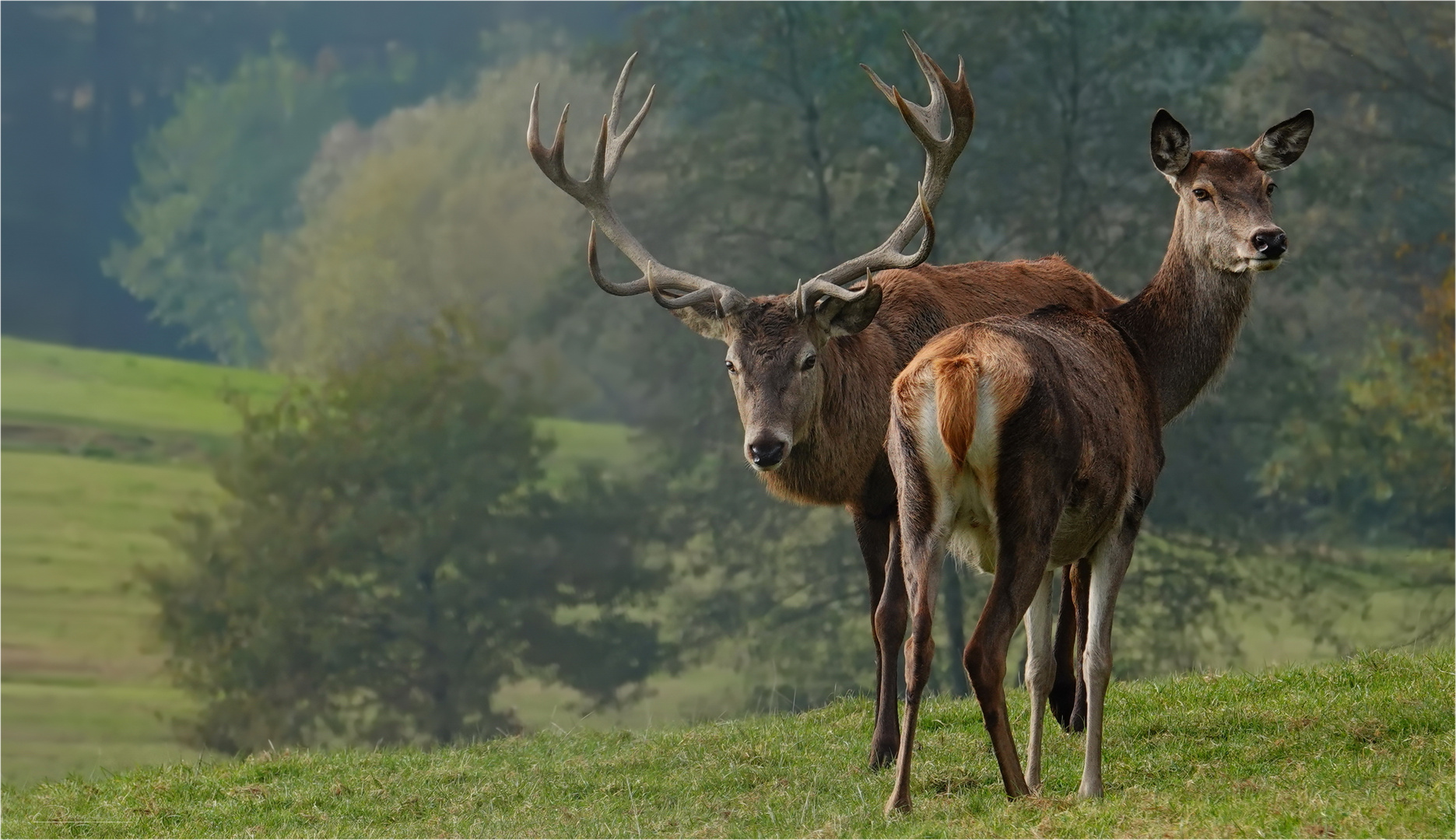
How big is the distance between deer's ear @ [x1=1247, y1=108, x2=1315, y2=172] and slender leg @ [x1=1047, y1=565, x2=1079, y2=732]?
86.2 inches

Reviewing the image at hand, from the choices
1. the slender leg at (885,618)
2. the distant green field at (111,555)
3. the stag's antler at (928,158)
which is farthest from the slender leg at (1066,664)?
the distant green field at (111,555)

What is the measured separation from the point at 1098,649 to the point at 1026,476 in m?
0.91

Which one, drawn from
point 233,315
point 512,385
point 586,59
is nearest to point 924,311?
point 586,59

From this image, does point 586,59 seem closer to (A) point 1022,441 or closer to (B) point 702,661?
(B) point 702,661

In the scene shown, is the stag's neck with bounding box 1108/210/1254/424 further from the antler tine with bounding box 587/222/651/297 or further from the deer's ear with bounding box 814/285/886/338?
the antler tine with bounding box 587/222/651/297

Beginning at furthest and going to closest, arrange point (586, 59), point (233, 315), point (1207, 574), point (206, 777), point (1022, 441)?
point (233, 315) < point (586, 59) < point (1207, 574) < point (206, 777) < point (1022, 441)

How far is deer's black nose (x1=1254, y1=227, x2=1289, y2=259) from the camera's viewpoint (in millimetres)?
7457

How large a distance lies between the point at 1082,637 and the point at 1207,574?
21.4 metres

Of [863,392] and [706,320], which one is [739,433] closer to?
[863,392]

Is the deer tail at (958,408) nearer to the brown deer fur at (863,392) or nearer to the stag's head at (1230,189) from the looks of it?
the brown deer fur at (863,392)

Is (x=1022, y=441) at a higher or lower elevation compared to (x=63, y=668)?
higher

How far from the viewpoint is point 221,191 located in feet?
178

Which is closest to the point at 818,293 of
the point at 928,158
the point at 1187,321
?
the point at 928,158

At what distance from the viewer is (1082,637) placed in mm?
7762
